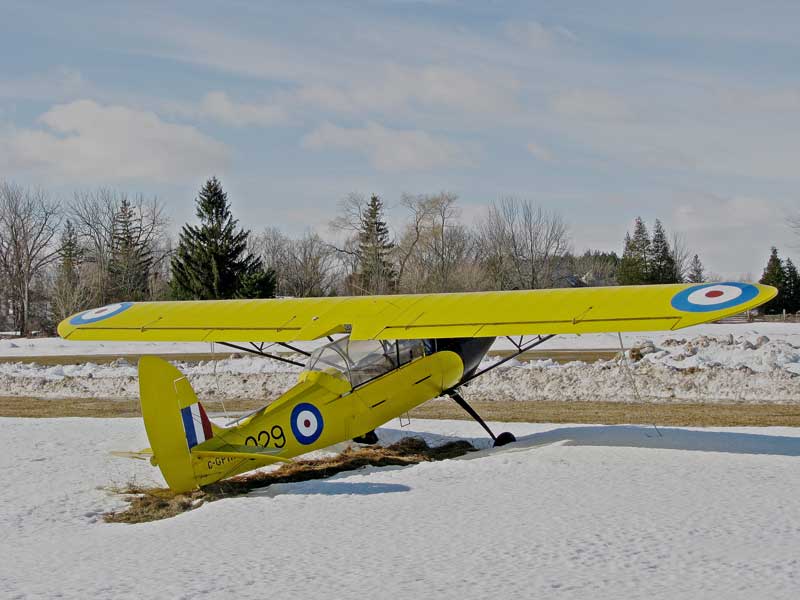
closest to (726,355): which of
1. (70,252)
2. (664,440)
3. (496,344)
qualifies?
(664,440)

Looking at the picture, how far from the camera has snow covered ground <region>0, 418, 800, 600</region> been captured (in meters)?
5.19

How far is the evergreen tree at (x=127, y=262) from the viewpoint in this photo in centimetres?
5709

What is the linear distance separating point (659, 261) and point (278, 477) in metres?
60.7

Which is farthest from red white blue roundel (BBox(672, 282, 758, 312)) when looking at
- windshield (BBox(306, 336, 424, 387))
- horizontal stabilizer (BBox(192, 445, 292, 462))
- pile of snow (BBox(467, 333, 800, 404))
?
pile of snow (BBox(467, 333, 800, 404))

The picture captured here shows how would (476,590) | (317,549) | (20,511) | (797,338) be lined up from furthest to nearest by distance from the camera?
(797,338) < (20,511) < (317,549) < (476,590)

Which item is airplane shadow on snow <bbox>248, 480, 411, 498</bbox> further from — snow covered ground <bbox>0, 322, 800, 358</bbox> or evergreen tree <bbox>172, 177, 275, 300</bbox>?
evergreen tree <bbox>172, 177, 275, 300</bbox>

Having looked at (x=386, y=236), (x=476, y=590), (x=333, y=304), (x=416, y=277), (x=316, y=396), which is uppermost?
(x=386, y=236)

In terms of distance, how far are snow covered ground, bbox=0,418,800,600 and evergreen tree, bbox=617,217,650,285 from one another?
55874 millimetres

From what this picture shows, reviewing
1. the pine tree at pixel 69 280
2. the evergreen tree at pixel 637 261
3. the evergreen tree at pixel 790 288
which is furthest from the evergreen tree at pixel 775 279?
the pine tree at pixel 69 280

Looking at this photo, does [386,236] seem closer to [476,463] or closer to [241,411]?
[241,411]

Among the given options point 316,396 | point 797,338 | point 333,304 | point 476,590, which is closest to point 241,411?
point 333,304

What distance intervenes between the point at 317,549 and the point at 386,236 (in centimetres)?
5961

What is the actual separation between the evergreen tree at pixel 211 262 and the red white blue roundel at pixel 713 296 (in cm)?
3889

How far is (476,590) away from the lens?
5.03 meters
